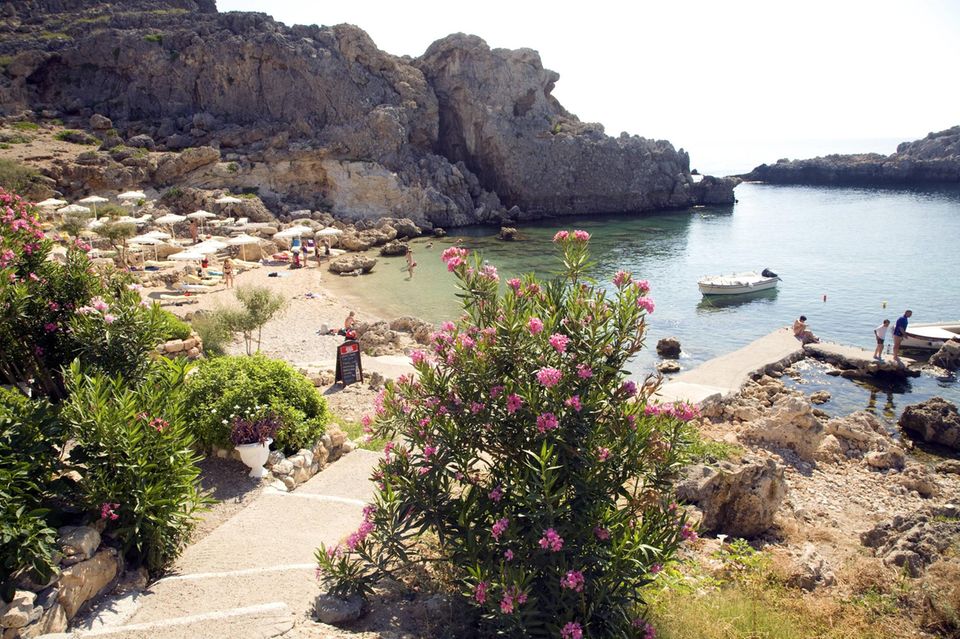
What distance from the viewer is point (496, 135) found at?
215 feet

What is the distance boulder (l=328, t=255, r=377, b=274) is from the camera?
124 feet

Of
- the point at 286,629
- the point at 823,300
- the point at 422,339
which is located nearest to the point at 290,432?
the point at 286,629

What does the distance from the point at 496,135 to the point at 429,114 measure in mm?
7701

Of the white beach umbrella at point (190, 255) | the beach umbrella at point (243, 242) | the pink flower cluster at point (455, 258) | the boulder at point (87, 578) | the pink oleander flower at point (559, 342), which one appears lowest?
the boulder at point (87, 578)

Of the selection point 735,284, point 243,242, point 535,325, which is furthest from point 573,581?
point 243,242

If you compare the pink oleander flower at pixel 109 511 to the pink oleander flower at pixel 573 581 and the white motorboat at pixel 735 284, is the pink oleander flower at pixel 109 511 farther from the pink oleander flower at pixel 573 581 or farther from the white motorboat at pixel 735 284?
the white motorboat at pixel 735 284

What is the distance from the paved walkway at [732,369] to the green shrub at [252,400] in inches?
418

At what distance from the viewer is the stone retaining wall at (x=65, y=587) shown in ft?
17.7

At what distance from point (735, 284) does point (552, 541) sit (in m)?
32.8

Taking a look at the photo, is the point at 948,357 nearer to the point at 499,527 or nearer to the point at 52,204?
the point at 499,527

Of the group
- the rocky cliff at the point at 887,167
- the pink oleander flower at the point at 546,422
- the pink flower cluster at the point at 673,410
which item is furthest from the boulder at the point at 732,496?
the rocky cliff at the point at 887,167

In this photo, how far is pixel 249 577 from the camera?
689 centimetres

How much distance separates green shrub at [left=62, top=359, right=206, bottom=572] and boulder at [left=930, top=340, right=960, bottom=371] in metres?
26.8

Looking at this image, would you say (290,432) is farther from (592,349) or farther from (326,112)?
(326,112)
